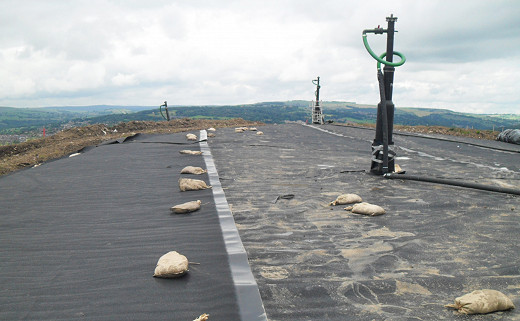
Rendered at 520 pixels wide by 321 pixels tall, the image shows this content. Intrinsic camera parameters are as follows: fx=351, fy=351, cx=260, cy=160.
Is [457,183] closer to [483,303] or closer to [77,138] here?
[483,303]

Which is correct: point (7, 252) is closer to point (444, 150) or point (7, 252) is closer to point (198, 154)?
point (198, 154)

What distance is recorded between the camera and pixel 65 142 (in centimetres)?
1538

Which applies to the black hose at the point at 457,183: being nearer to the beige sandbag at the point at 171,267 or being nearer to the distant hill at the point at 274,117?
the beige sandbag at the point at 171,267

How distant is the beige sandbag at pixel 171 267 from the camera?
2.09 meters

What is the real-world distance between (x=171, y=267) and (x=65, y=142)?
51.0ft

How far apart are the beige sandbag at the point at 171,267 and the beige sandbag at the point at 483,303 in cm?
149

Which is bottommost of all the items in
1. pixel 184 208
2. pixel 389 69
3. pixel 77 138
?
pixel 184 208

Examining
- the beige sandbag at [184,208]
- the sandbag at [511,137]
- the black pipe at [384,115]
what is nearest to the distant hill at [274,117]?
the sandbag at [511,137]

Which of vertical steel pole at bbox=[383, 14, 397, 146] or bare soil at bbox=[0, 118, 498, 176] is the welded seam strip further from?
bare soil at bbox=[0, 118, 498, 176]

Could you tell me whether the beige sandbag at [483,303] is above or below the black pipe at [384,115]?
below

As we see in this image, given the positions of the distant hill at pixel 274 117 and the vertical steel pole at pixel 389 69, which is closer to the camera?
the vertical steel pole at pixel 389 69

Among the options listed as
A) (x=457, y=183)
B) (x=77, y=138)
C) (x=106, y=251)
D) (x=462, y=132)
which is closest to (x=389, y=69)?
(x=457, y=183)

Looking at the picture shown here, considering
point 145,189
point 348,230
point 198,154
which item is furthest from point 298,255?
point 198,154

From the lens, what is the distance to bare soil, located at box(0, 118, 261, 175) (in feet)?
37.6
